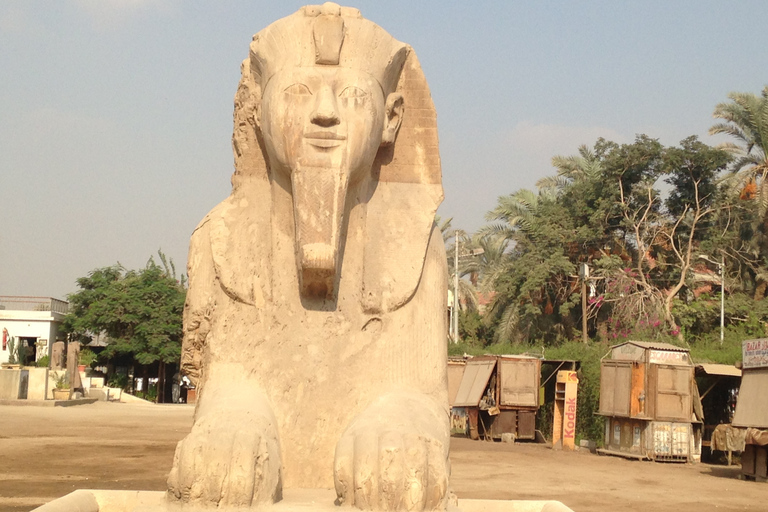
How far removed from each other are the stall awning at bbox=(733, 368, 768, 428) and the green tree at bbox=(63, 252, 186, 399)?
20.8 meters

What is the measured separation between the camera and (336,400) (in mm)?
3344

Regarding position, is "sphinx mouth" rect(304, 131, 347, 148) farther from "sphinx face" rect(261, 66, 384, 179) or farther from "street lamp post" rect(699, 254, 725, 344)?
"street lamp post" rect(699, 254, 725, 344)

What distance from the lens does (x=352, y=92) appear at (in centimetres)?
332

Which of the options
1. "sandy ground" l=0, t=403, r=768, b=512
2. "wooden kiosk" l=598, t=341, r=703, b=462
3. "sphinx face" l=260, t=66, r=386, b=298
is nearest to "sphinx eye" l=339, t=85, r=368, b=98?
"sphinx face" l=260, t=66, r=386, b=298

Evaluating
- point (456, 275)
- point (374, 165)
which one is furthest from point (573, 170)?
point (374, 165)

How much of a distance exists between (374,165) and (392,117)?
214 mm

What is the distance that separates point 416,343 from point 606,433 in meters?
11.7

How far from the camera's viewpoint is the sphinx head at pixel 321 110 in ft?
10.6

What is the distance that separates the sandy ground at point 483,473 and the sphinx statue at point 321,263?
15.5ft

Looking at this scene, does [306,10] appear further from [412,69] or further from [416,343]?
[416,343]

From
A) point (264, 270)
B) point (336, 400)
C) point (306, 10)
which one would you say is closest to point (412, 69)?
point (306, 10)

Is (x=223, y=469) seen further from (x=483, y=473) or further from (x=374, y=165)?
(x=483, y=473)

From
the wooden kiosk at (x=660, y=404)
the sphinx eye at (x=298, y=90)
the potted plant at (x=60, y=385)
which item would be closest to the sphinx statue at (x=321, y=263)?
the sphinx eye at (x=298, y=90)

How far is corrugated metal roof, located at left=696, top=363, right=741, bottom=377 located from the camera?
13.1 meters
